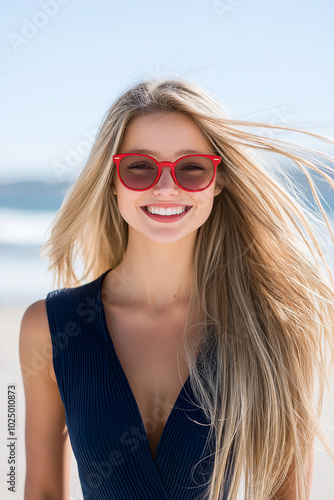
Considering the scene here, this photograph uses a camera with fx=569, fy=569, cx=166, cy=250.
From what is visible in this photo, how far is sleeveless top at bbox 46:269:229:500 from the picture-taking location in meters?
2.21

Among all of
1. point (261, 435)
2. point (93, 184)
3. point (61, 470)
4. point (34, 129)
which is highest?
point (34, 129)

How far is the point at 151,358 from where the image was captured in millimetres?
2496

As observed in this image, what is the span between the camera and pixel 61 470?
2531mm

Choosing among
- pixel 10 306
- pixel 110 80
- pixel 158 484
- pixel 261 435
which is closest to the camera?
pixel 158 484

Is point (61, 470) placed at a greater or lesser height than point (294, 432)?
lesser

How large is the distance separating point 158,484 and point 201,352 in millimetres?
567

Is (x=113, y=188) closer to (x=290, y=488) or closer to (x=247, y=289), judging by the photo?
(x=247, y=289)

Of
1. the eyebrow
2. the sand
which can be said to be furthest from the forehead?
the sand

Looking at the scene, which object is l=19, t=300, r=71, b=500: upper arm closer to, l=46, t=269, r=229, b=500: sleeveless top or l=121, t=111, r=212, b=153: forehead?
l=46, t=269, r=229, b=500: sleeveless top

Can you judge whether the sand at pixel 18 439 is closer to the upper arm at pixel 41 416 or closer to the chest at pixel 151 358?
the upper arm at pixel 41 416

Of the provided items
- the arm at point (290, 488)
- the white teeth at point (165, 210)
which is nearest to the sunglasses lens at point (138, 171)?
the white teeth at point (165, 210)

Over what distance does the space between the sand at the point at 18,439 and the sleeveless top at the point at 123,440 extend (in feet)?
3.51

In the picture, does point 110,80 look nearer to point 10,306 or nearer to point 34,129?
point 34,129

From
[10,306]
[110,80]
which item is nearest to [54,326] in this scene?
[10,306]
